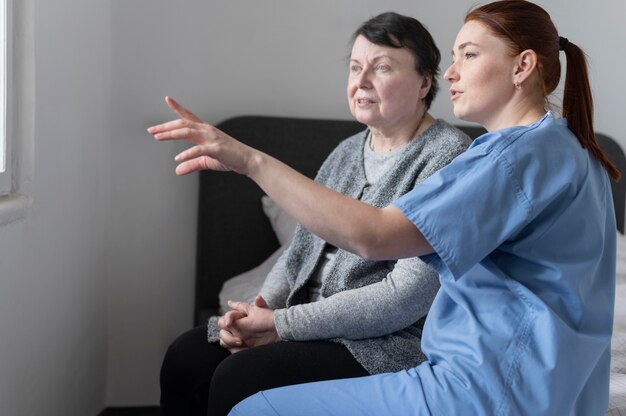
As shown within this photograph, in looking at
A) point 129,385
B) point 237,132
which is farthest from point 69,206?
point 129,385

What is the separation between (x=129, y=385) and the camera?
2779 millimetres

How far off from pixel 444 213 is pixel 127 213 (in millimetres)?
1717

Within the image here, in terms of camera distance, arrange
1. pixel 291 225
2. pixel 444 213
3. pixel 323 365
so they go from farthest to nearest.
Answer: pixel 291 225 < pixel 323 365 < pixel 444 213

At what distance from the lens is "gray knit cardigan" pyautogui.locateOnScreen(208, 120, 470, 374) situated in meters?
1.59

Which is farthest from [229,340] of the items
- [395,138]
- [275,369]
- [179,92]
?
[179,92]

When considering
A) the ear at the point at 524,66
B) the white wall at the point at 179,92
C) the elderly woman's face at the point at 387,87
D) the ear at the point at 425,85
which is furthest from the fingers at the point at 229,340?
the white wall at the point at 179,92

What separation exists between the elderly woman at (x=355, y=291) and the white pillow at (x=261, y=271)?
0.50 m

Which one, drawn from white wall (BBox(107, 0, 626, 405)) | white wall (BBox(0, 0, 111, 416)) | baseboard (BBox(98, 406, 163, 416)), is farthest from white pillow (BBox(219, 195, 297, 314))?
baseboard (BBox(98, 406, 163, 416))

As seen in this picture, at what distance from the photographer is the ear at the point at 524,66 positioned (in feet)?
4.32

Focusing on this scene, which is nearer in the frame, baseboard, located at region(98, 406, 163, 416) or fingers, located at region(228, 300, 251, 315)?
fingers, located at region(228, 300, 251, 315)

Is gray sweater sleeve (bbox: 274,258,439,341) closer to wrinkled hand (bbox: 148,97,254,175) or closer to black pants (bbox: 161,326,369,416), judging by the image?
black pants (bbox: 161,326,369,416)

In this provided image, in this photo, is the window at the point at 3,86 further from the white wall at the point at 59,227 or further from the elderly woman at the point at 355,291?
the elderly woman at the point at 355,291

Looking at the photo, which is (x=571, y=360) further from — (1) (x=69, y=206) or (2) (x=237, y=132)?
(2) (x=237, y=132)

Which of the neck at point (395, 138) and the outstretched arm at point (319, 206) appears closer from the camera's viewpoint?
the outstretched arm at point (319, 206)
